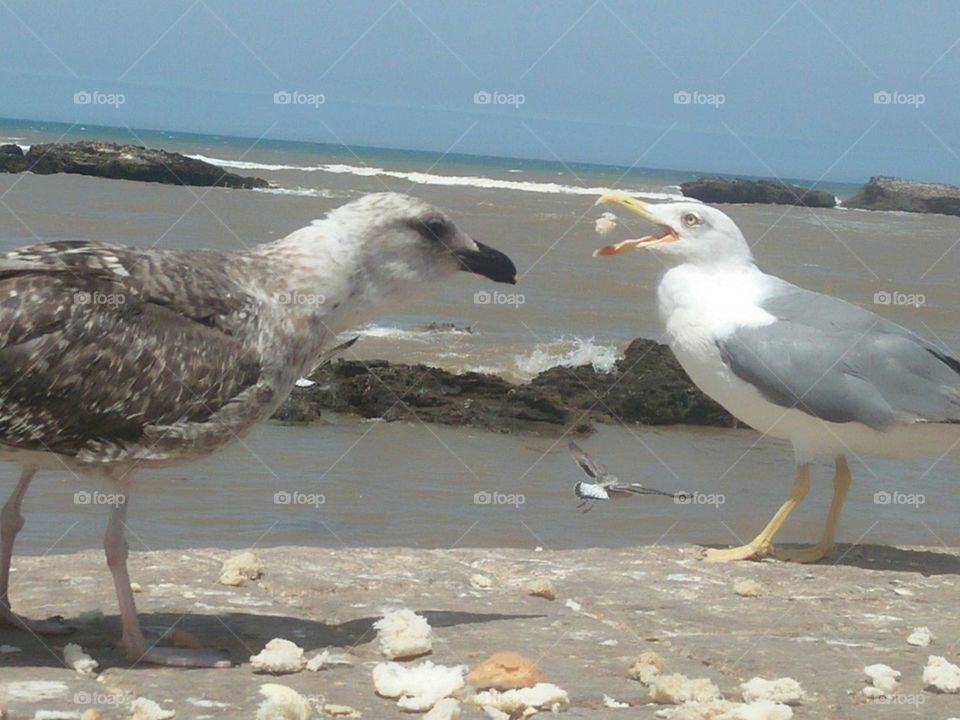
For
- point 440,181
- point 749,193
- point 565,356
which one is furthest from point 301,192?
point 565,356

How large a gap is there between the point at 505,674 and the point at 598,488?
4.20 meters

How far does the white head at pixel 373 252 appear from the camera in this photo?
4.45 m

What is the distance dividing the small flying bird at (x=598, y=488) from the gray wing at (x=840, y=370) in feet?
7.33

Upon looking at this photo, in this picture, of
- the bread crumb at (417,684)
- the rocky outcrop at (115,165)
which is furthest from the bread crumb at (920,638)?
the rocky outcrop at (115,165)

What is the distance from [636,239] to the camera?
6496 millimetres

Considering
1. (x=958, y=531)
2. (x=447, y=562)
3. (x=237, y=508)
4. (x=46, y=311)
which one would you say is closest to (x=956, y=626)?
(x=447, y=562)

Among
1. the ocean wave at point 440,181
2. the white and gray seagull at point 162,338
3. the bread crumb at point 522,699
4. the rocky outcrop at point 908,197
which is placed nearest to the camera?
the bread crumb at point 522,699

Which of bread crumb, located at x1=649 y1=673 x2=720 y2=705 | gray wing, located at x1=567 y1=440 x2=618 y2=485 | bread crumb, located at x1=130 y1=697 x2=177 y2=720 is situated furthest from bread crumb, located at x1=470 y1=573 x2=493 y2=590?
gray wing, located at x1=567 y1=440 x2=618 y2=485

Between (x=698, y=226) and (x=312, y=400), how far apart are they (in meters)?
4.69

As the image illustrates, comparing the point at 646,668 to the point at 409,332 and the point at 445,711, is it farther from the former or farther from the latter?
the point at 409,332

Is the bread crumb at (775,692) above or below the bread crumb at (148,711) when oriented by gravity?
above

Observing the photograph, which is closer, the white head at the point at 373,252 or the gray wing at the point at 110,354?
the gray wing at the point at 110,354

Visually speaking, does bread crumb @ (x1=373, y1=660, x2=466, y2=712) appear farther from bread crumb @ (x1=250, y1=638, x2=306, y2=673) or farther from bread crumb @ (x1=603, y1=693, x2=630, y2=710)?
bread crumb @ (x1=603, y1=693, x2=630, y2=710)

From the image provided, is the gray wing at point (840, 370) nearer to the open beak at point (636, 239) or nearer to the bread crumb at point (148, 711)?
the open beak at point (636, 239)
